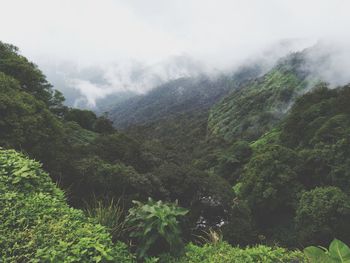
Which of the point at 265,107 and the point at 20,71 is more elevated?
the point at 265,107

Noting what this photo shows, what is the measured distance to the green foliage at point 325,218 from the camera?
1869 centimetres

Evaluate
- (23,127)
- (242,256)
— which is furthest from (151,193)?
(242,256)

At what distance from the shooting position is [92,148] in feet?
65.2

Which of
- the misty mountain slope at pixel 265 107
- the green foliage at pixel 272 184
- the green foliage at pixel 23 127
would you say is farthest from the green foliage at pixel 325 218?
the misty mountain slope at pixel 265 107

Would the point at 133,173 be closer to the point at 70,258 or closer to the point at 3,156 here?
the point at 3,156

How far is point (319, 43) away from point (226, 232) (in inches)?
4861

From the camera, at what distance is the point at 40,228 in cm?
507

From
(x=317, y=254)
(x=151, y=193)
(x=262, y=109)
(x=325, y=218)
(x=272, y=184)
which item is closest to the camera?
(x=317, y=254)

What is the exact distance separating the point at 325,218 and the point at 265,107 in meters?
71.1

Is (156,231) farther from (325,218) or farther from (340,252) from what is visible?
(325,218)

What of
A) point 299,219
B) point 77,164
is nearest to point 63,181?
point 77,164

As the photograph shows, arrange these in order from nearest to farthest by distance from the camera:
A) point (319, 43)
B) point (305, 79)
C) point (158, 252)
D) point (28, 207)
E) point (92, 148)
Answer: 1. point (28, 207)
2. point (158, 252)
3. point (92, 148)
4. point (305, 79)
5. point (319, 43)

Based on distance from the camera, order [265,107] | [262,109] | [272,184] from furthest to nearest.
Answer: [262,109] < [265,107] < [272,184]

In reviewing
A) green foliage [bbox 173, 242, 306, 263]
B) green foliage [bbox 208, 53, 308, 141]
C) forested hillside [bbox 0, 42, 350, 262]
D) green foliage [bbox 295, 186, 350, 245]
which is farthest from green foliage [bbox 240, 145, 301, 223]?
green foliage [bbox 208, 53, 308, 141]
